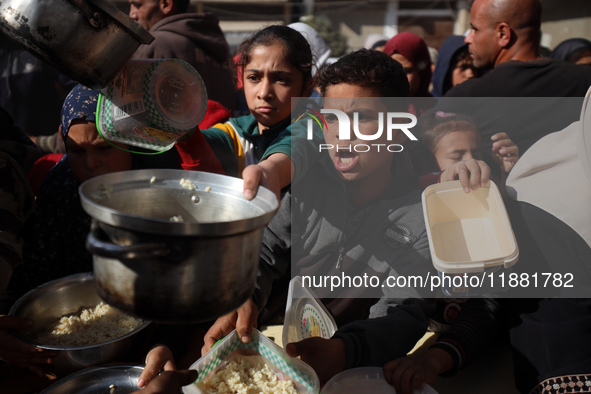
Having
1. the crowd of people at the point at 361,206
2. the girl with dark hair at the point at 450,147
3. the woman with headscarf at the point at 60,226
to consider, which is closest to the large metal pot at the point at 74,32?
the crowd of people at the point at 361,206

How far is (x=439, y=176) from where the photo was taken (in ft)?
6.11

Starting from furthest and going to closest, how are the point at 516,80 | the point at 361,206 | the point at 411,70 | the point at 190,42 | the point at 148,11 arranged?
the point at 411,70 < the point at 148,11 < the point at 190,42 < the point at 516,80 < the point at 361,206

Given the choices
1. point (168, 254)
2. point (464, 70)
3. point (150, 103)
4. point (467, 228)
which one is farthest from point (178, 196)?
point (464, 70)

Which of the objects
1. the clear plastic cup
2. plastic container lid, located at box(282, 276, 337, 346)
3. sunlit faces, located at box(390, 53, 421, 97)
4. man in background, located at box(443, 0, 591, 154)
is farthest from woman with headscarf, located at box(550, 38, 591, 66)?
the clear plastic cup

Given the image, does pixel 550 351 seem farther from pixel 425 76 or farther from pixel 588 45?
pixel 588 45

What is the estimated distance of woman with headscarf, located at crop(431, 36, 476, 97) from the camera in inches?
147

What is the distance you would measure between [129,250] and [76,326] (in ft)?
3.42

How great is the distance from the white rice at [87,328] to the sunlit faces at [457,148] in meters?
1.35

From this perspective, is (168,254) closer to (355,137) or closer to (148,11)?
(355,137)

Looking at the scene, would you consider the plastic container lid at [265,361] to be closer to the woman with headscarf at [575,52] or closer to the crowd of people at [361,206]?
the crowd of people at [361,206]

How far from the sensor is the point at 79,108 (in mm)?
1730

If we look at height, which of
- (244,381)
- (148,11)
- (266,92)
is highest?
(148,11)

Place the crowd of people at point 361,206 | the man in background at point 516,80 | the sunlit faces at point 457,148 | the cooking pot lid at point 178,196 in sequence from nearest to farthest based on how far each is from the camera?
the cooking pot lid at point 178,196
the crowd of people at point 361,206
the sunlit faces at point 457,148
the man in background at point 516,80

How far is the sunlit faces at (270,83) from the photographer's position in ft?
6.54
